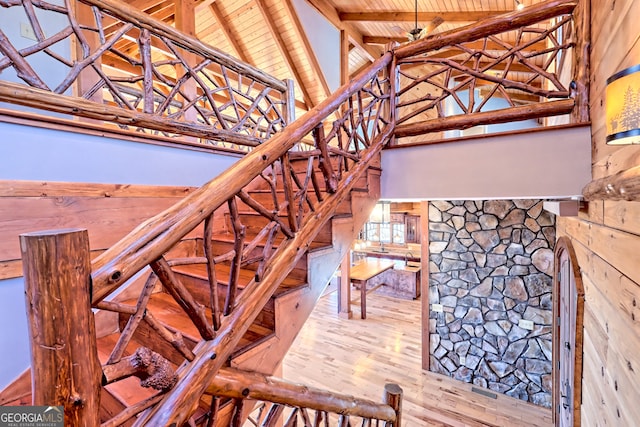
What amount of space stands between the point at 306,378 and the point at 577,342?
3.30m

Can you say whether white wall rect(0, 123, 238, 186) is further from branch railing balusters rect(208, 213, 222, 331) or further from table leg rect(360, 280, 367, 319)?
table leg rect(360, 280, 367, 319)

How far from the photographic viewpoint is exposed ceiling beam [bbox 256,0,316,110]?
569cm

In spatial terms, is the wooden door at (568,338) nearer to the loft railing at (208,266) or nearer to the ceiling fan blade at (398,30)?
the loft railing at (208,266)

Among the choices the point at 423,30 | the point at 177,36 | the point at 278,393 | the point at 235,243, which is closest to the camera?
the point at 235,243

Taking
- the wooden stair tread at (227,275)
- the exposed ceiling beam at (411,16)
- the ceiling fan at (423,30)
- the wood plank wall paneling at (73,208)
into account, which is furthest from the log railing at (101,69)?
the exposed ceiling beam at (411,16)

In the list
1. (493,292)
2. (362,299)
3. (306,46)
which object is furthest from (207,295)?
(306,46)

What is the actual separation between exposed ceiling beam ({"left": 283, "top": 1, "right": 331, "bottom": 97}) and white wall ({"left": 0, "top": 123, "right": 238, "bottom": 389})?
4303mm

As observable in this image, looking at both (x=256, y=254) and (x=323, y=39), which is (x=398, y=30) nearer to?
(x=323, y=39)

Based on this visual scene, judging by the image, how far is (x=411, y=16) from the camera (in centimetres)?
522

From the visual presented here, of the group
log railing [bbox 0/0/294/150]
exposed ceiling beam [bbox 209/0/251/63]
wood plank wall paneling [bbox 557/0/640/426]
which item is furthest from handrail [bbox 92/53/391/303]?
exposed ceiling beam [bbox 209/0/251/63]

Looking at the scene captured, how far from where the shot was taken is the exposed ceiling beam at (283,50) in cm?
569

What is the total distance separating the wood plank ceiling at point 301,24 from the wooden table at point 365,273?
12.3ft

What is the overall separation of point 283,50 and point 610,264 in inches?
247

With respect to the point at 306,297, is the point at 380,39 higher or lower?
higher
